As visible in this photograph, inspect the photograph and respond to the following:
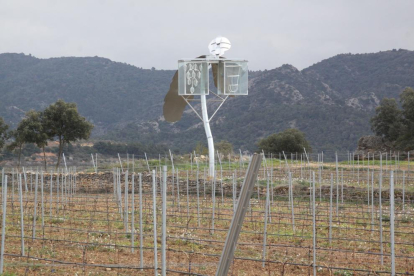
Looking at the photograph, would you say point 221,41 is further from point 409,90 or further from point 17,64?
point 17,64

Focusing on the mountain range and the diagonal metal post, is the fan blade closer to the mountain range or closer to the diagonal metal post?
the diagonal metal post

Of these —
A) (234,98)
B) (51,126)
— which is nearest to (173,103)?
(51,126)

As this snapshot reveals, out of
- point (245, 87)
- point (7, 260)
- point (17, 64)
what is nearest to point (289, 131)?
point (245, 87)

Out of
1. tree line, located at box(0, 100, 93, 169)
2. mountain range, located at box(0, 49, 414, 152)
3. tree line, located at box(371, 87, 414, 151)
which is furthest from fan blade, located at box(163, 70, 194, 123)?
mountain range, located at box(0, 49, 414, 152)

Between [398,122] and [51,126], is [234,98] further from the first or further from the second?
[51,126]

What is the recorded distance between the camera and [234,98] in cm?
7919

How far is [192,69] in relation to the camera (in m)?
24.8

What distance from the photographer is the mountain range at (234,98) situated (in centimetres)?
6259

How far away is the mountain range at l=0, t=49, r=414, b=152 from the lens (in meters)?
62.6

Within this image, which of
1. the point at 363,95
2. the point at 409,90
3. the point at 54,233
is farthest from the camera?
the point at 363,95

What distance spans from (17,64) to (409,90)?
86930mm

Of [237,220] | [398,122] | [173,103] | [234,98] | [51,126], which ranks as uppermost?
[234,98]

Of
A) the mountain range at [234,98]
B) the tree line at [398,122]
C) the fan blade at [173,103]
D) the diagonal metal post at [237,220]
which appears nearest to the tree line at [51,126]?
the fan blade at [173,103]

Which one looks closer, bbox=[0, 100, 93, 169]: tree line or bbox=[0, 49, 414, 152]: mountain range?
Result: bbox=[0, 100, 93, 169]: tree line
